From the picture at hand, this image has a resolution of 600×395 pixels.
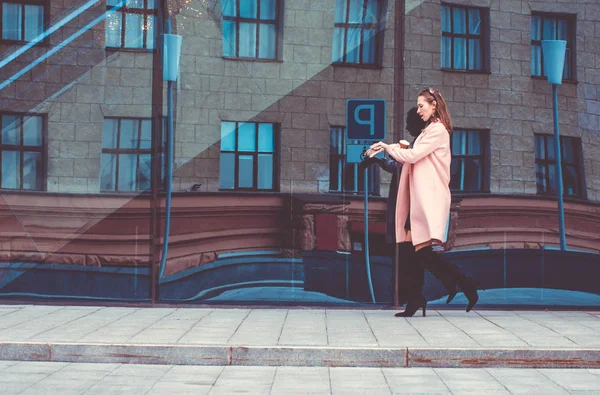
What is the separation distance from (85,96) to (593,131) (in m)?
4.94

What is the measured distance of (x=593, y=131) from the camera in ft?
30.6

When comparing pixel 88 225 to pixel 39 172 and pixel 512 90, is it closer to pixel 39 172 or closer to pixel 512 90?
pixel 39 172

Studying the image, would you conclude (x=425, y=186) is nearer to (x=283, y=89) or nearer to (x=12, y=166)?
(x=283, y=89)

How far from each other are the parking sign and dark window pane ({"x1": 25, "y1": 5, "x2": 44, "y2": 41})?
9.98 feet

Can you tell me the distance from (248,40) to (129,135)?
145 cm

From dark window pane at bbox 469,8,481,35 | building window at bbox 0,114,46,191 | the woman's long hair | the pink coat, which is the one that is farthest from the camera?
dark window pane at bbox 469,8,481,35

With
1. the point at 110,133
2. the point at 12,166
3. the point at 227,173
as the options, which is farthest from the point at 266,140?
the point at 12,166

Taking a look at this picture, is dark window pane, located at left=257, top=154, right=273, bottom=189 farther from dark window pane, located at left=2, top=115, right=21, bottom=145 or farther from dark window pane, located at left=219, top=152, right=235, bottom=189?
dark window pane, located at left=2, top=115, right=21, bottom=145

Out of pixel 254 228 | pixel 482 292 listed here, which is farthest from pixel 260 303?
pixel 482 292

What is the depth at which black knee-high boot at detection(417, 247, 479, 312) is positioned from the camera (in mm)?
8242

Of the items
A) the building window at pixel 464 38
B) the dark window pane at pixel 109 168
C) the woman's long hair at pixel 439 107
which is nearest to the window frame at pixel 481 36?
the building window at pixel 464 38

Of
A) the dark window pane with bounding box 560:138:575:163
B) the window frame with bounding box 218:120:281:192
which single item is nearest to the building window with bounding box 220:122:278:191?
the window frame with bounding box 218:120:281:192

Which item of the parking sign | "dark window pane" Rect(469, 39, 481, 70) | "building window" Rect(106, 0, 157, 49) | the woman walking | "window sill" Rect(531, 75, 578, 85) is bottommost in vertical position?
the woman walking

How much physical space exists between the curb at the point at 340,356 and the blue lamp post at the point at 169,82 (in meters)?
2.72
